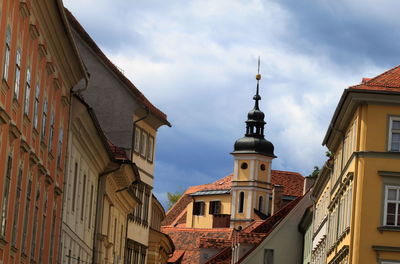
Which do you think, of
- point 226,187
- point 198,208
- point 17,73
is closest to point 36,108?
point 17,73

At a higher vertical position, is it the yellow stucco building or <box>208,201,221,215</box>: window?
<box>208,201,221,215</box>: window

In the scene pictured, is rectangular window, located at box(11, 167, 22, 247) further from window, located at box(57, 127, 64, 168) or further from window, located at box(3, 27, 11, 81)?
window, located at box(57, 127, 64, 168)

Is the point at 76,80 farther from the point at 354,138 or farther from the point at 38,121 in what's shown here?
the point at 354,138

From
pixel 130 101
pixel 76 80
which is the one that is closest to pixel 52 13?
pixel 76 80

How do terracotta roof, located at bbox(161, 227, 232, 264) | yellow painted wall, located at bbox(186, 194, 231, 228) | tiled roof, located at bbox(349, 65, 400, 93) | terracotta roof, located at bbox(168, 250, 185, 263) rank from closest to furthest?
tiled roof, located at bbox(349, 65, 400, 93)
terracotta roof, located at bbox(168, 250, 185, 263)
terracotta roof, located at bbox(161, 227, 232, 264)
yellow painted wall, located at bbox(186, 194, 231, 228)

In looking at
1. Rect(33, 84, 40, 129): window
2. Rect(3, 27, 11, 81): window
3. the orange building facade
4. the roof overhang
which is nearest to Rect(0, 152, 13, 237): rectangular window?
the orange building facade

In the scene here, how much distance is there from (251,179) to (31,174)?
134544 millimetres

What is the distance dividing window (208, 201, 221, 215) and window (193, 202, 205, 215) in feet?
3.35

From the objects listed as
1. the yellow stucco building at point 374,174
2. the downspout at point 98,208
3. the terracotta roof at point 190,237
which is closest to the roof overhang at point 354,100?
the yellow stucco building at point 374,174

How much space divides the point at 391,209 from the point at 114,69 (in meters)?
18.0

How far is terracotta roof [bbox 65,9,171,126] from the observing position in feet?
173

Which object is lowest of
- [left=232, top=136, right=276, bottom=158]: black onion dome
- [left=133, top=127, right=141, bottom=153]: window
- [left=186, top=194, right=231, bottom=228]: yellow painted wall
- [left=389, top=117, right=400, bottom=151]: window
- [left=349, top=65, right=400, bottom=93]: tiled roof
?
[left=389, top=117, right=400, bottom=151]: window

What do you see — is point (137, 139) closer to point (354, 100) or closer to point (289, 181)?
point (354, 100)

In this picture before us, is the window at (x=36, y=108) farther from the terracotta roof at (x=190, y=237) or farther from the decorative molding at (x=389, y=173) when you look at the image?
the terracotta roof at (x=190, y=237)
